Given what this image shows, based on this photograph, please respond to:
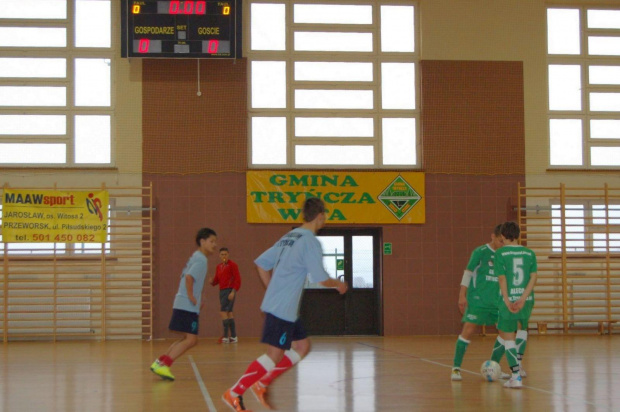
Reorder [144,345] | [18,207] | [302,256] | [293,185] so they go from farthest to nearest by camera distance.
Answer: [293,185] < [18,207] < [144,345] < [302,256]

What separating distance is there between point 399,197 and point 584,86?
4.69 meters

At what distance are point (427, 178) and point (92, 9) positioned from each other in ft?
24.7

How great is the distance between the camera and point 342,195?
1527 cm

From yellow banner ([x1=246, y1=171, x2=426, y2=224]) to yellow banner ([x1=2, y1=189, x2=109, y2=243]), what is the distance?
115 inches

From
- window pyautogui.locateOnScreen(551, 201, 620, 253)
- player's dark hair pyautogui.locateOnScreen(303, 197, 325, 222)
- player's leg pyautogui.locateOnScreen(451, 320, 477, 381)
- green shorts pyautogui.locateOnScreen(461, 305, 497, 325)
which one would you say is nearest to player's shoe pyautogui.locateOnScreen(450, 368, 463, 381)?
player's leg pyautogui.locateOnScreen(451, 320, 477, 381)

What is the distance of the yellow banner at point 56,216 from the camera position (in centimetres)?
1427

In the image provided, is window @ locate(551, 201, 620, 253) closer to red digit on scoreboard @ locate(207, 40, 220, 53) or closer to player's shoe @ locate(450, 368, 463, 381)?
red digit on scoreboard @ locate(207, 40, 220, 53)

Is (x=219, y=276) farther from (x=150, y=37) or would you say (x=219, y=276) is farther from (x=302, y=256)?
(x=302, y=256)

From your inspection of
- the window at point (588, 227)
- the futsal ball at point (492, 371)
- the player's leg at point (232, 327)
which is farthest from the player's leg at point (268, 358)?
the window at point (588, 227)

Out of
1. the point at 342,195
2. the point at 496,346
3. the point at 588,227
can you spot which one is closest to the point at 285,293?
the point at 496,346

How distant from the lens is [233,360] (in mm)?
10367

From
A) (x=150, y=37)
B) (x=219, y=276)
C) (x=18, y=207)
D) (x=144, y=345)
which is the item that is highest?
(x=150, y=37)

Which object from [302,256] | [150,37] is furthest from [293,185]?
[302,256]

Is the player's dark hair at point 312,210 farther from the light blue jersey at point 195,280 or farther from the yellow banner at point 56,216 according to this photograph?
the yellow banner at point 56,216
